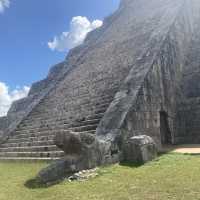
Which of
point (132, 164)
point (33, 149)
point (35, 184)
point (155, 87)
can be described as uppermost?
point (155, 87)

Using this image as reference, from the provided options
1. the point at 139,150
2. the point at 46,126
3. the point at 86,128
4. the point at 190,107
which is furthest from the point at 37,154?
the point at 190,107

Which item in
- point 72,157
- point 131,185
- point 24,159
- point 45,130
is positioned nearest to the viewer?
point 131,185

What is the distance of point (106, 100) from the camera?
948 cm

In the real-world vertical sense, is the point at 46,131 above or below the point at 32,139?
above

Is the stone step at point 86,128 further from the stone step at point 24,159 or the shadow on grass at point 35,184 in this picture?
the shadow on grass at point 35,184

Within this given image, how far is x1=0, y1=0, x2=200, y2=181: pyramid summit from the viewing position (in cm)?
686

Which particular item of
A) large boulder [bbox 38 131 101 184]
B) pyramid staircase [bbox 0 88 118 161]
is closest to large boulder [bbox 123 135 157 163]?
large boulder [bbox 38 131 101 184]

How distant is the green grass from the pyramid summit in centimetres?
70

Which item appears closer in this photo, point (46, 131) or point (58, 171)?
point (58, 171)

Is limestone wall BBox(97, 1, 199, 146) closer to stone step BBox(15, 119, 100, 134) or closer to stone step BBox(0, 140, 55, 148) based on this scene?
stone step BBox(15, 119, 100, 134)

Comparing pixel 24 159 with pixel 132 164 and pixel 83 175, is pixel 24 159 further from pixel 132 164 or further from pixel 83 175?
pixel 132 164

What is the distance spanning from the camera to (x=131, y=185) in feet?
16.3

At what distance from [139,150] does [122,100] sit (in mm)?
1998

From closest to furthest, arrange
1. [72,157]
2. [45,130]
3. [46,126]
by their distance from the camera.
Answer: [72,157] < [45,130] < [46,126]
